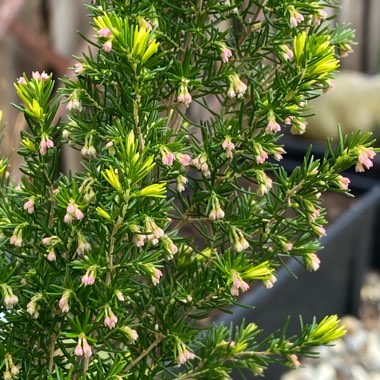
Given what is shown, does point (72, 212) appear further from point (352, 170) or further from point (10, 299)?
point (352, 170)

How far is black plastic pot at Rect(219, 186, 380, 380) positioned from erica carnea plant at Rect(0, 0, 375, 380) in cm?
121

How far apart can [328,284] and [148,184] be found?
2072 mm

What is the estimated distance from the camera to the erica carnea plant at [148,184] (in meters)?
0.66

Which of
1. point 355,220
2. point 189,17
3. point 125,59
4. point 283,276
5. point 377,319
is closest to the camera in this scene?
point 125,59

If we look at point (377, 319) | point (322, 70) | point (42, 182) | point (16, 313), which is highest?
point (322, 70)

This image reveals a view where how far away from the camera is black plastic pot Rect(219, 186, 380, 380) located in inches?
84.7

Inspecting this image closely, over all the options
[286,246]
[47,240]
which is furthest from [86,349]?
[286,246]

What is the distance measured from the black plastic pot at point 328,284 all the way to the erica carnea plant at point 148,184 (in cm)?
121

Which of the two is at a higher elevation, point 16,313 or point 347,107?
point 16,313

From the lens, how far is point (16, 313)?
2.50 feet

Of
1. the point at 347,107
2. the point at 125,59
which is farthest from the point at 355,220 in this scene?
the point at 125,59

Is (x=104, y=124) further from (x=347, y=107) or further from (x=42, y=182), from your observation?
(x=347, y=107)

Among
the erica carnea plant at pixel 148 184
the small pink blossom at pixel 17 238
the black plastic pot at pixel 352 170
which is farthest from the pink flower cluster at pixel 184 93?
the black plastic pot at pixel 352 170

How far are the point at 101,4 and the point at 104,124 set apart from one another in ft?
0.41
